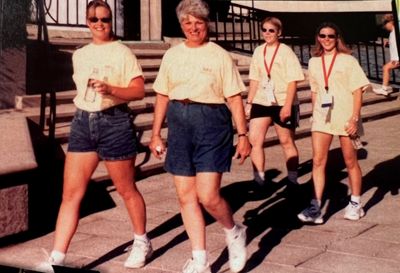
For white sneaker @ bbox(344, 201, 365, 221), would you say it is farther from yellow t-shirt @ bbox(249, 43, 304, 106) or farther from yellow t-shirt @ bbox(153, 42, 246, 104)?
yellow t-shirt @ bbox(153, 42, 246, 104)

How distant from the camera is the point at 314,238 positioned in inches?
226

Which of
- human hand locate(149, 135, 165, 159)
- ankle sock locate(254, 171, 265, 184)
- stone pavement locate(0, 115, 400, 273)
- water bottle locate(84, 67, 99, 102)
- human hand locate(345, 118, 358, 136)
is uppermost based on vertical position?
water bottle locate(84, 67, 99, 102)

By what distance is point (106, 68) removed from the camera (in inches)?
188

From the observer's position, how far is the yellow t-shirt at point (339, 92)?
6020 mm

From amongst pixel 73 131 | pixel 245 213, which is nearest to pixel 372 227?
pixel 245 213

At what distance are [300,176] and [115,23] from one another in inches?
264

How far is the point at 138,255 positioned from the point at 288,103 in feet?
7.78

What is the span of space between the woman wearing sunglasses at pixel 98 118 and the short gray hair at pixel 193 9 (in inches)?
19.2

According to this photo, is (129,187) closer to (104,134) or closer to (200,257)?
(104,134)

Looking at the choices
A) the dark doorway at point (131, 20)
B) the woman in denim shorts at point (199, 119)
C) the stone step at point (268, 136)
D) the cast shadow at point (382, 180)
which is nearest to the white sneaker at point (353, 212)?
the cast shadow at point (382, 180)

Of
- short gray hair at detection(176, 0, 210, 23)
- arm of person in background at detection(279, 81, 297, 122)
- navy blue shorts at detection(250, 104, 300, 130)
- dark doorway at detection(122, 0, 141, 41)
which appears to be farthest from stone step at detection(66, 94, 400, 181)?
dark doorway at detection(122, 0, 141, 41)

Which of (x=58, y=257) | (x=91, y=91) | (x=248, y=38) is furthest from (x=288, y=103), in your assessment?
(x=248, y=38)

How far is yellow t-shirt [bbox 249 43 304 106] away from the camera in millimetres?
6891

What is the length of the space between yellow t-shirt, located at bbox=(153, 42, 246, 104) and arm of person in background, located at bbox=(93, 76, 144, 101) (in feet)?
0.74
